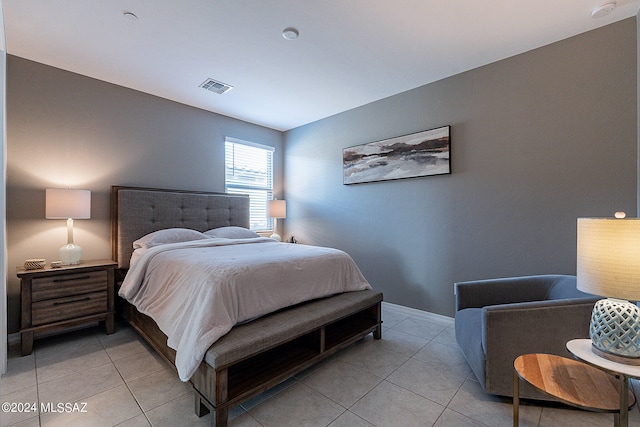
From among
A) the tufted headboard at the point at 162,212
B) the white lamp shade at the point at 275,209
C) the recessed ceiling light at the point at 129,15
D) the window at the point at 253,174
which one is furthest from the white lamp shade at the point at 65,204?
the white lamp shade at the point at 275,209

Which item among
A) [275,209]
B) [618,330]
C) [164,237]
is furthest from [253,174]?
[618,330]

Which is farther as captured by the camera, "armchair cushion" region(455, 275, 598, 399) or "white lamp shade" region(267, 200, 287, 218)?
"white lamp shade" region(267, 200, 287, 218)

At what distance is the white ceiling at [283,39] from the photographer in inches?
77.6

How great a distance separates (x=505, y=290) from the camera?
220 cm

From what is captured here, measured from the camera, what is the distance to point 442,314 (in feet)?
9.84

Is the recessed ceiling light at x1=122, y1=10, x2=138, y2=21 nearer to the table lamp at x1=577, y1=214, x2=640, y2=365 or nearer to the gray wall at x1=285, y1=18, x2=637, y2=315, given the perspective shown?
the gray wall at x1=285, y1=18, x2=637, y2=315

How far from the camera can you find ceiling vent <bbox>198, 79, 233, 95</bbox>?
3066 millimetres

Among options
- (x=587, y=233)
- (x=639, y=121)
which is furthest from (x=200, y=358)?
(x=639, y=121)

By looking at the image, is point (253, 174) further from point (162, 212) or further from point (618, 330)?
point (618, 330)

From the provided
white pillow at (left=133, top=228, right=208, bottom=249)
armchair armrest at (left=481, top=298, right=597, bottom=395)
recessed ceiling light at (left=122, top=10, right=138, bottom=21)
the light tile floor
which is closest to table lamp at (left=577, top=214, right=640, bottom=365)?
armchair armrest at (left=481, top=298, right=597, bottom=395)

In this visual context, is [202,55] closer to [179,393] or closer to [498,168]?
[179,393]

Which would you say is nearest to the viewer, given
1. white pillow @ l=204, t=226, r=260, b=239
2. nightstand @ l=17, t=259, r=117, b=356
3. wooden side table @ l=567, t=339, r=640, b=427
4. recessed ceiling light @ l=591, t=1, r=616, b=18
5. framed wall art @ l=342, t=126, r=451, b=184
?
wooden side table @ l=567, t=339, r=640, b=427

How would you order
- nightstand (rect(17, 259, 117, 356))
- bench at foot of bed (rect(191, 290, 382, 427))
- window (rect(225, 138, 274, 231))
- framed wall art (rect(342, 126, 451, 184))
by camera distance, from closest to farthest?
bench at foot of bed (rect(191, 290, 382, 427)), nightstand (rect(17, 259, 117, 356)), framed wall art (rect(342, 126, 451, 184)), window (rect(225, 138, 274, 231))

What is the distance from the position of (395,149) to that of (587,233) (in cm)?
229
